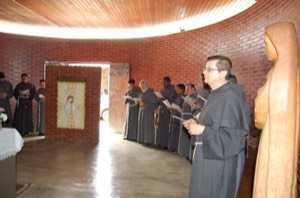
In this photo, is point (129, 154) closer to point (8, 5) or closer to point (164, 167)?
point (164, 167)

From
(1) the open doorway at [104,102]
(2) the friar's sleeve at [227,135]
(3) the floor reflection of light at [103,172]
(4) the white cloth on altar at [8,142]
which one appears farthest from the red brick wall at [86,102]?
(2) the friar's sleeve at [227,135]

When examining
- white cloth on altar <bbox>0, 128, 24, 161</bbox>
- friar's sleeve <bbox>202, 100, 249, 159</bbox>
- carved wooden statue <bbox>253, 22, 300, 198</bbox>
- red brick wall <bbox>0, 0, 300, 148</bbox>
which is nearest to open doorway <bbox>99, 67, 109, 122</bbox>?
red brick wall <bbox>0, 0, 300, 148</bbox>

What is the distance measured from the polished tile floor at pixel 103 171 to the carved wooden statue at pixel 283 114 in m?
2.40

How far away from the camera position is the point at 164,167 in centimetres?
621

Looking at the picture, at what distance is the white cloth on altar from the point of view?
12.1ft

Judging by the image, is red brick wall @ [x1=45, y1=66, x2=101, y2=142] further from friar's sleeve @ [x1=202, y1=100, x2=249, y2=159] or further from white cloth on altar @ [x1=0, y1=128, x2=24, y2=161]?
friar's sleeve @ [x1=202, y1=100, x2=249, y2=159]

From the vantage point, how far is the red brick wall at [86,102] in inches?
343

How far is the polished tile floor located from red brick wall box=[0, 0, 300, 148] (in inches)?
83.7

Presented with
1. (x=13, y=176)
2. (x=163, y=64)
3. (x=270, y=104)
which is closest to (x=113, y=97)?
(x=163, y=64)

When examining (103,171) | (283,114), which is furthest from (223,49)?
(283,114)

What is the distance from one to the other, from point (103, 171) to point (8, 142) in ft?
7.57

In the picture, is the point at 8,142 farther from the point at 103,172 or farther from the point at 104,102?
the point at 104,102

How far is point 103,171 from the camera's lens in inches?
227

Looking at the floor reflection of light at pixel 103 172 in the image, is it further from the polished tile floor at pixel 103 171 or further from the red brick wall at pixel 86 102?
the red brick wall at pixel 86 102
